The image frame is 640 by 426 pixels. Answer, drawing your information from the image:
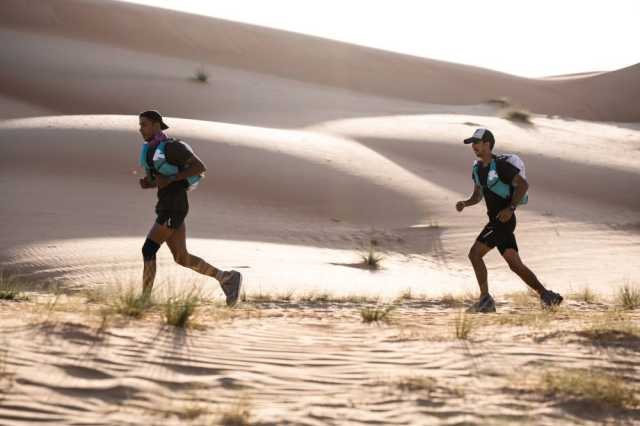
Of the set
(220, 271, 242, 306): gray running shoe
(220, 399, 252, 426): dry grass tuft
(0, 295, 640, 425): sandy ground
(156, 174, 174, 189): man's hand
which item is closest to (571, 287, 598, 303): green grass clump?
(0, 295, 640, 425): sandy ground

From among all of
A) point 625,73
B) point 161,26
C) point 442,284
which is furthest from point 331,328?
point 625,73

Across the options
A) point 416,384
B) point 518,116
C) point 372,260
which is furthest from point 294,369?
point 518,116

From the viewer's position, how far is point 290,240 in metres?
14.9

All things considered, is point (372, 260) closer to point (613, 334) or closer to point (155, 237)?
point (155, 237)

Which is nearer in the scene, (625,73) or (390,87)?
(390,87)

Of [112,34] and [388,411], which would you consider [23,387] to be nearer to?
[388,411]

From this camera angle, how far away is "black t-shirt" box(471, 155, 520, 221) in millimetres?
8125

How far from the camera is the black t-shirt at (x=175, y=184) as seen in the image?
7.68 m

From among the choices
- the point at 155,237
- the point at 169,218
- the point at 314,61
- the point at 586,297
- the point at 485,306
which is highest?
the point at 314,61

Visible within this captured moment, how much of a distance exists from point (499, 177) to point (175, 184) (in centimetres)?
312

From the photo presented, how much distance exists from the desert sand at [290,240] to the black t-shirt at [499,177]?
124 centimetres

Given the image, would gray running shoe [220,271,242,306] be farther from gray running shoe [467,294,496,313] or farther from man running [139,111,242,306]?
gray running shoe [467,294,496,313]

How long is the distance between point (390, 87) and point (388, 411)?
38.4 meters

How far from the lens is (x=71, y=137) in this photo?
1873 cm
